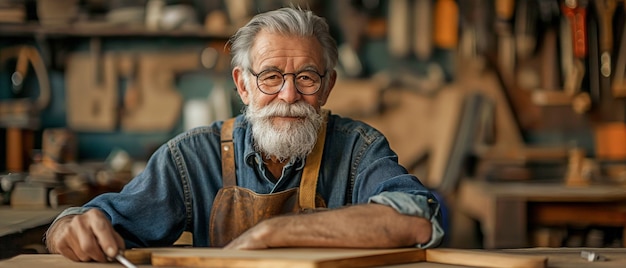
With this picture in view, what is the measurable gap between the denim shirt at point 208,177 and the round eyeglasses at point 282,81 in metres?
0.19

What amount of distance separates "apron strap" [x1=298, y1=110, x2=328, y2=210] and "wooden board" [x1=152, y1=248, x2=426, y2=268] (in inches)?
24.7

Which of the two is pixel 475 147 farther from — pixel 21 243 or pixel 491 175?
pixel 21 243

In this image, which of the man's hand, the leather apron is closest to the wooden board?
the man's hand

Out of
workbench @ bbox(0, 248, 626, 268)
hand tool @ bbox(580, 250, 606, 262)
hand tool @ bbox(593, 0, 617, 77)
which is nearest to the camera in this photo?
workbench @ bbox(0, 248, 626, 268)

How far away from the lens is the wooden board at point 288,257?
85.1 inches

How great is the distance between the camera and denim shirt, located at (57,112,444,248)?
2.85 m

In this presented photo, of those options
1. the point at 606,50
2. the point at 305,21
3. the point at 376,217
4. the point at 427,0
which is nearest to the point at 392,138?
the point at 427,0

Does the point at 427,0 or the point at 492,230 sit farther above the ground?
the point at 427,0

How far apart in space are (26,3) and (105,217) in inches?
172

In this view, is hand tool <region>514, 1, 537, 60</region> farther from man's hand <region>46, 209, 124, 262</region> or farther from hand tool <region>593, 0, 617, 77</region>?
man's hand <region>46, 209, 124, 262</region>

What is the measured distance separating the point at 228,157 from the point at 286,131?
0.25 m

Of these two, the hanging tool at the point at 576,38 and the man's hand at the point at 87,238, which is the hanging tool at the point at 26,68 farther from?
the man's hand at the point at 87,238

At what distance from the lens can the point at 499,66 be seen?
6375 millimetres

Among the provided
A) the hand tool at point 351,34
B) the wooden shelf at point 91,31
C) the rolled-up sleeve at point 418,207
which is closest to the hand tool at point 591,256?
the rolled-up sleeve at point 418,207
